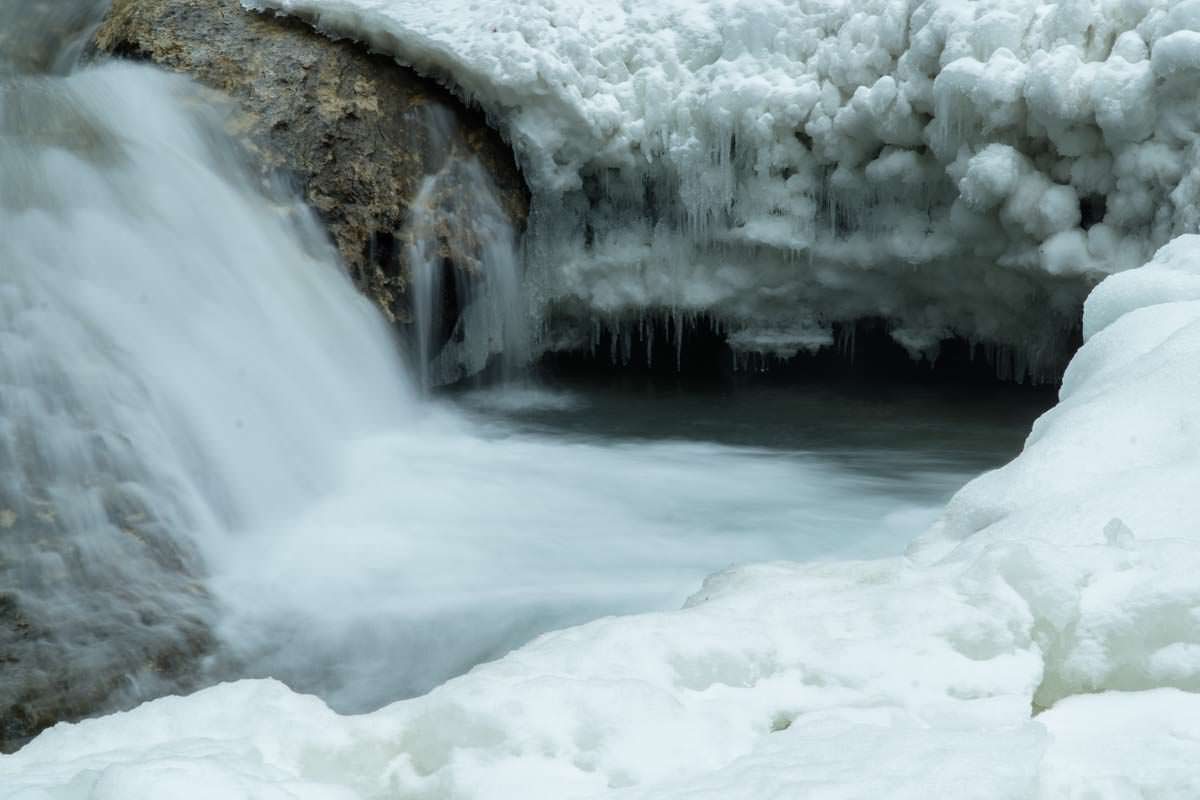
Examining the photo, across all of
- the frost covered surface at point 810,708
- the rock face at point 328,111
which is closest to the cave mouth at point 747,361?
the rock face at point 328,111

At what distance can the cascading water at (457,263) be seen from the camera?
5.39 m

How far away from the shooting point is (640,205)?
19.0ft

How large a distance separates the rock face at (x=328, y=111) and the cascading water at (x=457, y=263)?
0.04 metres

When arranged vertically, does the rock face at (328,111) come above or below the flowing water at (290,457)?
above

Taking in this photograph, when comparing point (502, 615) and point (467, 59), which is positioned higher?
point (467, 59)

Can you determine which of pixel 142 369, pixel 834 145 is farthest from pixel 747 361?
pixel 142 369

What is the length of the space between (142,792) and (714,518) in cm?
309

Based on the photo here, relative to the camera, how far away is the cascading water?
5.39m

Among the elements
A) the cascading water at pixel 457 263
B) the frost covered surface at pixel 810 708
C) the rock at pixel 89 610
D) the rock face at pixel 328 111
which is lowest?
the rock at pixel 89 610

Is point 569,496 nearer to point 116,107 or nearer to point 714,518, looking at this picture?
point 714,518

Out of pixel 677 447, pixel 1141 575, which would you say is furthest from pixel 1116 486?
pixel 677 447

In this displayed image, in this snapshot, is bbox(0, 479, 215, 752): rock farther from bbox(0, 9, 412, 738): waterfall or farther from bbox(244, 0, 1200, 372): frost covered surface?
bbox(244, 0, 1200, 372): frost covered surface

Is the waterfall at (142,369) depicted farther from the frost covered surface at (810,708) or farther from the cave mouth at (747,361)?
the frost covered surface at (810,708)

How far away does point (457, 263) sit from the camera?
5.46 meters
